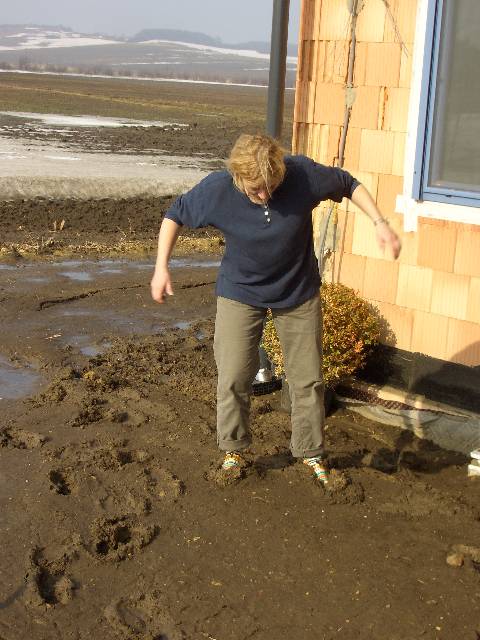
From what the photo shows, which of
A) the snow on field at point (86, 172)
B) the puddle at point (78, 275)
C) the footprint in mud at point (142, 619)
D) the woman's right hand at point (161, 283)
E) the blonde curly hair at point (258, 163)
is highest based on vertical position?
the blonde curly hair at point (258, 163)

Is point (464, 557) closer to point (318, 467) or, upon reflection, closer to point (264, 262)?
point (318, 467)

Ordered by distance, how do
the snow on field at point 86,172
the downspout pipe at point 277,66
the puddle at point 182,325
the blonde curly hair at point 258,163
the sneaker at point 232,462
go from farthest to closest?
the snow on field at point 86,172
the puddle at point 182,325
the downspout pipe at point 277,66
the sneaker at point 232,462
the blonde curly hair at point 258,163

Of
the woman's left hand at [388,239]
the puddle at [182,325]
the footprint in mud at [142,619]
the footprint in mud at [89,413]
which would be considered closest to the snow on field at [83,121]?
the puddle at [182,325]

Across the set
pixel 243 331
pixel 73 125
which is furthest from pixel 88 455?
pixel 73 125

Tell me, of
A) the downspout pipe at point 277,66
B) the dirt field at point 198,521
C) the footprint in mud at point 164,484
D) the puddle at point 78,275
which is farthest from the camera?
the puddle at point 78,275

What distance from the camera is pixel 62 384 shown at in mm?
7129

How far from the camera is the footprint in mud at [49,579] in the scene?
13.8ft

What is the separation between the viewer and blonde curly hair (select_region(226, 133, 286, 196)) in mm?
4383

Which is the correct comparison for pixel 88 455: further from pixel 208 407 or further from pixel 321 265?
pixel 321 265

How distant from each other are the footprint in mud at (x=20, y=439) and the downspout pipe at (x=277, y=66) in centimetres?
269

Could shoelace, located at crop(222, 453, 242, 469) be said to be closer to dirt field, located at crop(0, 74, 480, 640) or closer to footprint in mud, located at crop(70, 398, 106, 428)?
dirt field, located at crop(0, 74, 480, 640)

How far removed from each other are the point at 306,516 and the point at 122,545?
96cm

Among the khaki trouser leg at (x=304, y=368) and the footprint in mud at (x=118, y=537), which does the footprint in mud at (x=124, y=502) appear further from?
the khaki trouser leg at (x=304, y=368)

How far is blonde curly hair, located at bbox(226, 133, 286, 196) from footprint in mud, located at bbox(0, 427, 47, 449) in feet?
7.95
